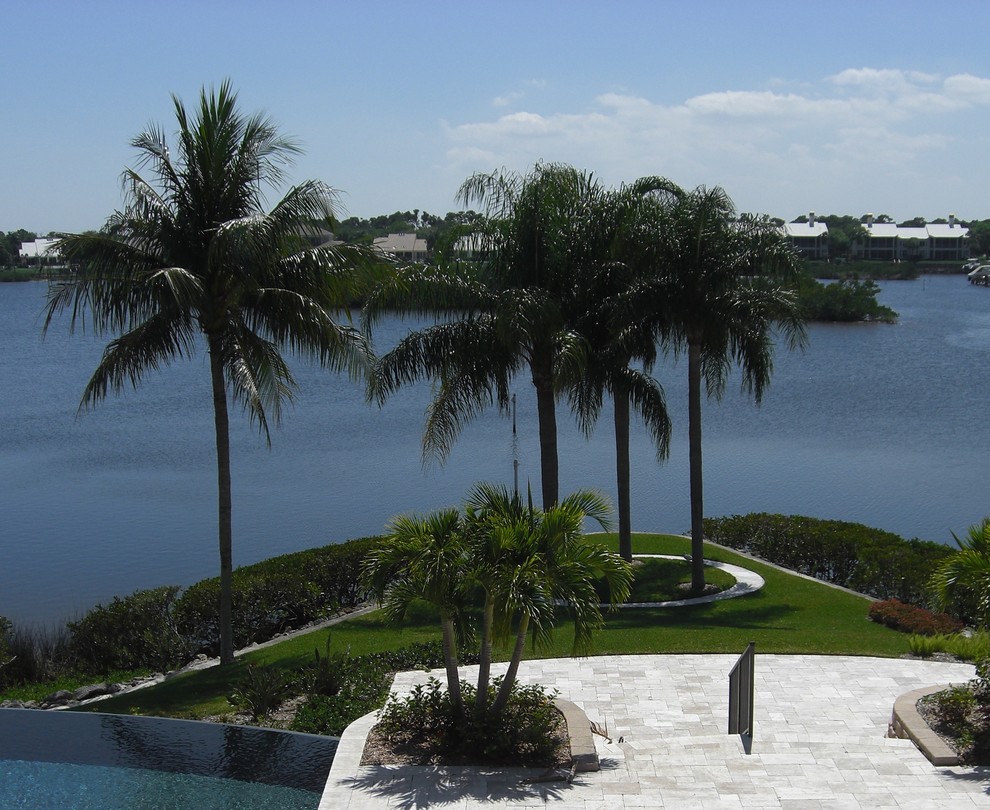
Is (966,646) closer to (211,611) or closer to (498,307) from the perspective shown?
(498,307)

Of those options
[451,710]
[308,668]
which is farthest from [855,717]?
[308,668]

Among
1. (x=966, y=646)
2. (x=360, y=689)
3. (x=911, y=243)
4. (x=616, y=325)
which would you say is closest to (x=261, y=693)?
(x=360, y=689)

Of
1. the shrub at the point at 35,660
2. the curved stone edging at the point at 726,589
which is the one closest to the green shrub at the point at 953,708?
the curved stone edging at the point at 726,589

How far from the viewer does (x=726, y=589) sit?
20.7 m

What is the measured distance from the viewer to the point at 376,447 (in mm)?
40562

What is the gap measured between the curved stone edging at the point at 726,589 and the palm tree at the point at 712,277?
22.8 inches

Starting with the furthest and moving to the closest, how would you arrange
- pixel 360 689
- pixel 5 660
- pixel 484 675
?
1. pixel 5 660
2. pixel 360 689
3. pixel 484 675

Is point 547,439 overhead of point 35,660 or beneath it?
overhead

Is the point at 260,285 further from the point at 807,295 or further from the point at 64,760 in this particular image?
the point at 807,295

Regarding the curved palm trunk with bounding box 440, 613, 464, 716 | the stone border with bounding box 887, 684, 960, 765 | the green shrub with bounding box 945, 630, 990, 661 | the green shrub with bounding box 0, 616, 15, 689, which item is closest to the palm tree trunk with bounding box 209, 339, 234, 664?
the green shrub with bounding box 0, 616, 15, 689

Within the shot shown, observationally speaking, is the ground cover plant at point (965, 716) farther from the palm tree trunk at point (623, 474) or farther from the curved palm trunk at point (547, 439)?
the curved palm trunk at point (547, 439)

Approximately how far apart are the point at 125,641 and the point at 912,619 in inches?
485

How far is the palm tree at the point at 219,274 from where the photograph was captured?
15539 millimetres

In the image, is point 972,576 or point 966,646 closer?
point 972,576
